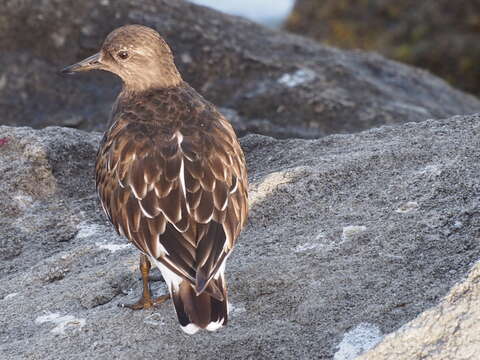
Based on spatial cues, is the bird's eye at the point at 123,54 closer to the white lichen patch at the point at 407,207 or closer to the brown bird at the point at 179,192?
the brown bird at the point at 179,192

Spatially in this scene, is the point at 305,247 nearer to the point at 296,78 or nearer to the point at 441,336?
the point at 441,336

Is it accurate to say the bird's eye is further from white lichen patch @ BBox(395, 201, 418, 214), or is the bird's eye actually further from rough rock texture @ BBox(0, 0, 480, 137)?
rough rock texture @ BBox(0, 0, 480, 137)

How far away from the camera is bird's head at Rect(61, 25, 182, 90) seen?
527cm

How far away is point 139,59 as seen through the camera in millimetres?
5305

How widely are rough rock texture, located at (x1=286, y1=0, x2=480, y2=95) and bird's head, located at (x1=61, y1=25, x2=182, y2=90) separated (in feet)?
20.6

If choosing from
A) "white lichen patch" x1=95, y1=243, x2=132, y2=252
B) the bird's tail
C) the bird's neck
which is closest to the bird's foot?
the bird's tail

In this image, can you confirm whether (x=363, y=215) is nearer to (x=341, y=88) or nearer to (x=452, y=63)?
(x=341, y=88)

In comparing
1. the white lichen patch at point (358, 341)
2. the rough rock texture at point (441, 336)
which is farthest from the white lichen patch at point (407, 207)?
the rough rock texture at point (441, 336)

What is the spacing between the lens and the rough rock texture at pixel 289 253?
392cm

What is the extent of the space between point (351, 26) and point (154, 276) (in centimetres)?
746

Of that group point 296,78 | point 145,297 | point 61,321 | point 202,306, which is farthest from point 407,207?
point 296,78

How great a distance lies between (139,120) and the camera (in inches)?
186

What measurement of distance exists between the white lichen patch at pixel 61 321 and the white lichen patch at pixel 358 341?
128cm

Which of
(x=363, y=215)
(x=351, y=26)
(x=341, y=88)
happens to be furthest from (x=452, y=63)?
(x=363, y=215)
